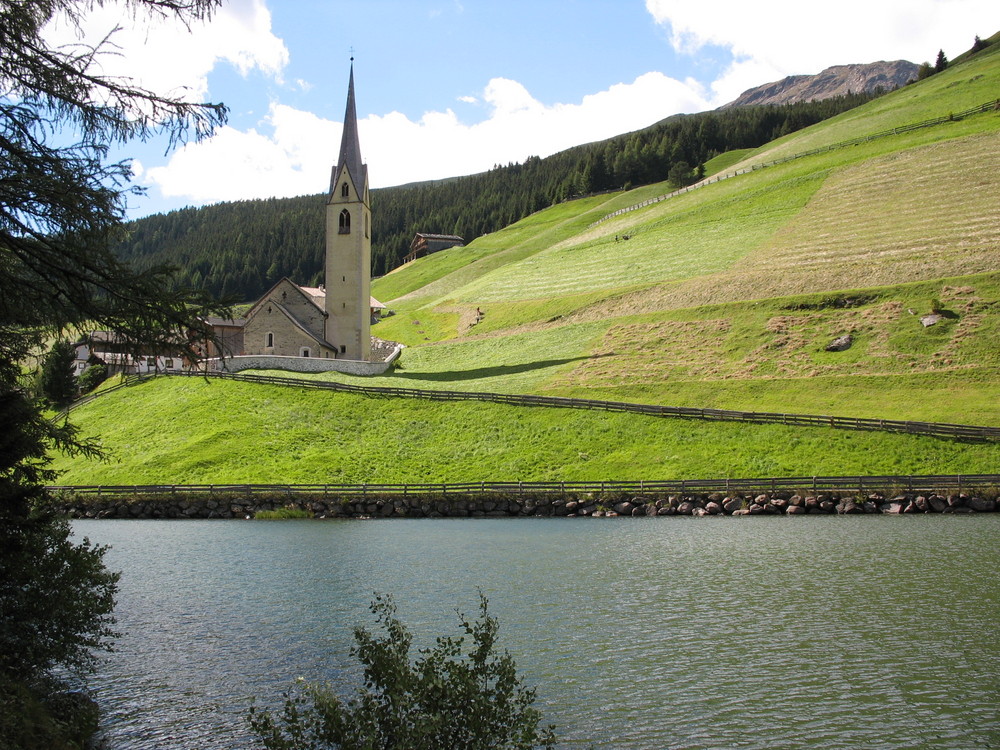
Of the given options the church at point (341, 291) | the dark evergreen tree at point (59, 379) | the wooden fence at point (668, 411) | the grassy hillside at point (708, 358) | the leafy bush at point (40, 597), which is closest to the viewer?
the leafy bush at point (40, 597)

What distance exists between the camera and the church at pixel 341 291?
78.7 m

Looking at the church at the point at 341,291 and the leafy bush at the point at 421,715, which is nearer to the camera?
the leafy bush at the point at 421,715

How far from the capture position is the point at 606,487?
4250 cm

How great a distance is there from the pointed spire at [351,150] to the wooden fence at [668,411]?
966 inches

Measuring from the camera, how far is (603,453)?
158 feet

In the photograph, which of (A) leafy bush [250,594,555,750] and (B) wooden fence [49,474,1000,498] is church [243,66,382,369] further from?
(A) leafy bush [250,594,555,750]

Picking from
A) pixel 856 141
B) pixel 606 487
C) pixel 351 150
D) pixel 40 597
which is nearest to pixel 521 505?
pixel 606 487

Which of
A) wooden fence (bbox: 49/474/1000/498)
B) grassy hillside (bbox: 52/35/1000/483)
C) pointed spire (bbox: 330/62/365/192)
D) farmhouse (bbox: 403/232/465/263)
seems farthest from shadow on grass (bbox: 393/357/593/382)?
farmhouse (bbox: 403/232/465/263)

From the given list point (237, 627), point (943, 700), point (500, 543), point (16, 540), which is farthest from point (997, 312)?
point (16, 540)

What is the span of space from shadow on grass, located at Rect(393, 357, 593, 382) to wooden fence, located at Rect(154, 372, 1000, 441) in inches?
389

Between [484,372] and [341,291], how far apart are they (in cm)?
1847

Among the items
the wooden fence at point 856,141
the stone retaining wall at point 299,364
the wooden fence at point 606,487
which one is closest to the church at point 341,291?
the stone retaining wall at point 299,364

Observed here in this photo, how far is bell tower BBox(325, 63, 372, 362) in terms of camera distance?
80188 millimetres

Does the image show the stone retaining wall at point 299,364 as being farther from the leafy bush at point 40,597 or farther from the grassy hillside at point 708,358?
the leafy bush at point 40,597
